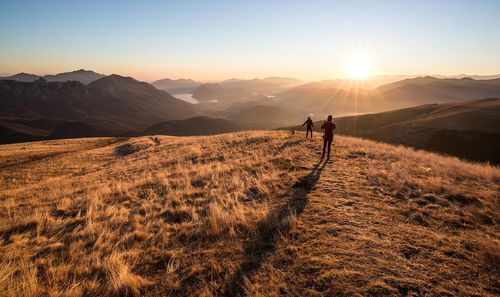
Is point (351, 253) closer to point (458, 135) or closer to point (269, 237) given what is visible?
point (269, 237)

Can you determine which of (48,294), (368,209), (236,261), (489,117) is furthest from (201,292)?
(489,117)

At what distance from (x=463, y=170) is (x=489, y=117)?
54.1 meters

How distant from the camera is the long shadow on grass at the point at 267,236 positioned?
4.69 meters

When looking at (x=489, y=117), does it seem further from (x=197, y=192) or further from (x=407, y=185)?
(x=197, y=192)

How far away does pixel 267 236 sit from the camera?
6.18 m

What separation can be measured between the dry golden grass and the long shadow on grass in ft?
0.11

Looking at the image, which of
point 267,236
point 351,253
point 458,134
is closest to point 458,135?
point 458,134

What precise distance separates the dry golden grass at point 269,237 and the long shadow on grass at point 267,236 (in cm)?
3

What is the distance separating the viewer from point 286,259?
16.9ft

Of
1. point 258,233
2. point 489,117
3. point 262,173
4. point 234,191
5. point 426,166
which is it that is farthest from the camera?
point 489,117

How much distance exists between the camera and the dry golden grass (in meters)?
4.59

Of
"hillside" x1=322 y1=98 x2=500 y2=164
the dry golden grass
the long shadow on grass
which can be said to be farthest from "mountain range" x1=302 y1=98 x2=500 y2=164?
the long shadow on grass

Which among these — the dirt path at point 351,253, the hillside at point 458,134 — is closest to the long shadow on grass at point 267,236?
the dirt path at point 351,253

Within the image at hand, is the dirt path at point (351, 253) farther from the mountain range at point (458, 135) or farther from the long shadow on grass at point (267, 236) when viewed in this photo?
the mountain range at point (458, 135)
